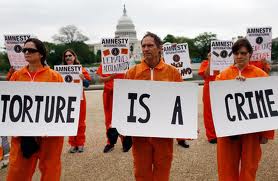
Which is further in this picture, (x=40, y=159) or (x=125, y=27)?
(x=125, y=27)

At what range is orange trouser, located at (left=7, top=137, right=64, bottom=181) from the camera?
4148mm

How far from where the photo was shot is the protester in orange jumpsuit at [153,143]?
14.0ft

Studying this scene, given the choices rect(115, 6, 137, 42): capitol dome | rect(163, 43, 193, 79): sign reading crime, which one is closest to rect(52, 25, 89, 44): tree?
rect(115, 6, 137, 42): capitol dome

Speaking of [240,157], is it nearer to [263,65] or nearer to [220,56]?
[263,65]

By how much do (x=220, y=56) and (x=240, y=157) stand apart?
410 cm

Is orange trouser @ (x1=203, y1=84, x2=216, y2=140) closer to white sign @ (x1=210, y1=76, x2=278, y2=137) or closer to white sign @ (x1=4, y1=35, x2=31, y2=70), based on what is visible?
white sign @ (x1=4, y1=35, x2=31, y2=70)

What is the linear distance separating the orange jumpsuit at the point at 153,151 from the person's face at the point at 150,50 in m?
0.10

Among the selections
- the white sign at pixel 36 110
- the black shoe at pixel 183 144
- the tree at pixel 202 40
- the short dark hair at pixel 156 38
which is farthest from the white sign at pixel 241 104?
the tree at pixel 202 40

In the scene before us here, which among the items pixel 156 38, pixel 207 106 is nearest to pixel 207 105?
pixel 207 106

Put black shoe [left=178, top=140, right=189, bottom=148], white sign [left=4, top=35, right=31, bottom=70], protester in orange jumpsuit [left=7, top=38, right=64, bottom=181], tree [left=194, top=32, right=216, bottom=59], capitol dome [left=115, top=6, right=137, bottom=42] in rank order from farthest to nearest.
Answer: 1. capitol dome [left=115, top=6, right=137, bottom=42]
2. tree [left=194, top=32, right=216, bottom=59]
3. black shoe [left=178, top=140, right=189, bottom=148]
4. white sign [left=4, top=35, right=31, bottom=70]
5. protester in orange jumpsuit [left=7, top=38, right=64, bottom=181]

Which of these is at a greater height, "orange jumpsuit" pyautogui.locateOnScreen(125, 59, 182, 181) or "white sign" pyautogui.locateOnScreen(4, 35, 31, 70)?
"white sign" pyautogui.locateOnScreen(4, 35, 31, 70)

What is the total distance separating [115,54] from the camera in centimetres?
716

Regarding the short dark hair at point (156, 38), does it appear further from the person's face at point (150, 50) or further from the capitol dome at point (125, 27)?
the capitol dome at point (125, 27)

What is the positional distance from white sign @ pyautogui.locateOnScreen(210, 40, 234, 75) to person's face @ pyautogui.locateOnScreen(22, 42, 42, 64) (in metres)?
4.50
